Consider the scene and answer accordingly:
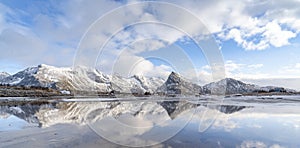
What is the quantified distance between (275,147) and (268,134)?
10.6ft

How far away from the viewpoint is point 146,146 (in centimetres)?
1061

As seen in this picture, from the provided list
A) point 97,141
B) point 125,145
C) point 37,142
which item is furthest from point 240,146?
point 37,142

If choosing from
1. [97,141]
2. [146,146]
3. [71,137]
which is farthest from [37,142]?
[146,146]

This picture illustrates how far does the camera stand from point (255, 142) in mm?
11133

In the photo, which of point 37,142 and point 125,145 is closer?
point 125,145

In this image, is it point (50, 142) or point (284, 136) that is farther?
point (284, 136)

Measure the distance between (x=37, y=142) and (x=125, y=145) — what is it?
176 inches

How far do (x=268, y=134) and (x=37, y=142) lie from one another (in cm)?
1226

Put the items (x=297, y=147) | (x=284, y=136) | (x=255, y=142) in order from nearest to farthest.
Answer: (x=297, y=147)
(x=255, y=142)
(x=284, y=136)

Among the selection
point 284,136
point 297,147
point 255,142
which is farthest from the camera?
point 284,136

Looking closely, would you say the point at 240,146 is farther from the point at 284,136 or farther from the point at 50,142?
the point at 50,142

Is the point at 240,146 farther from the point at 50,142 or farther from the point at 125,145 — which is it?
the point at 50,142

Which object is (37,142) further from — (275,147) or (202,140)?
(275,147)

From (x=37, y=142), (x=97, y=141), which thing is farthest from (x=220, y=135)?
(x=37, y=142)
